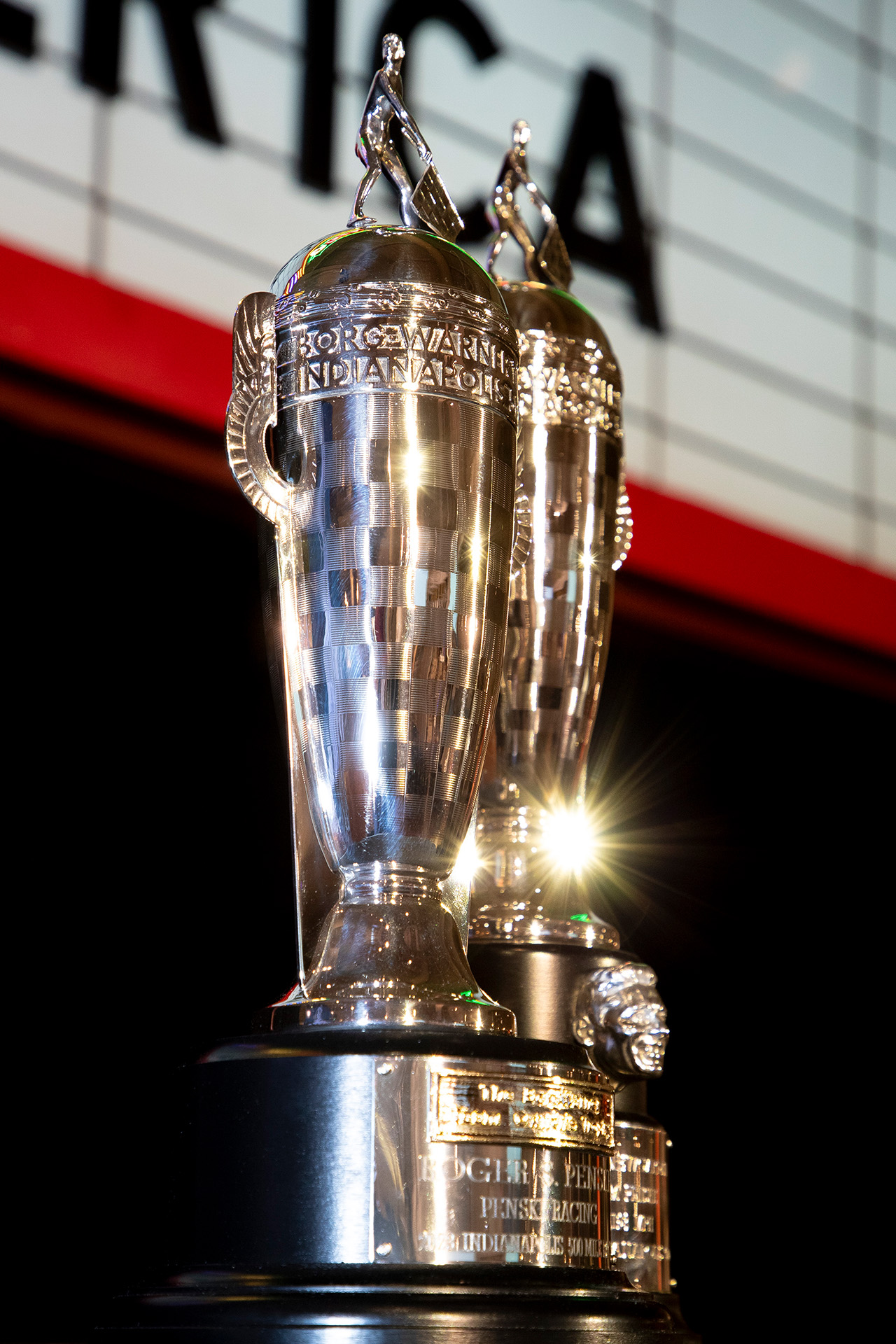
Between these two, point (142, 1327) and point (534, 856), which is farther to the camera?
point (534, 856)

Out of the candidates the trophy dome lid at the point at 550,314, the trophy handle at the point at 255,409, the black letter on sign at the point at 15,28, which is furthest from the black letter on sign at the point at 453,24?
the trophy handle at the point at 255,409

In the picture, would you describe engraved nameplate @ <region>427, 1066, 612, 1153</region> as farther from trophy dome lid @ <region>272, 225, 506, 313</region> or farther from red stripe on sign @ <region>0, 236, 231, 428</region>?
red stripe on sign @ <region>0, 236, 231, 428</region>

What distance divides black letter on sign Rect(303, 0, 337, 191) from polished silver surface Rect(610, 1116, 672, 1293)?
6.40ft

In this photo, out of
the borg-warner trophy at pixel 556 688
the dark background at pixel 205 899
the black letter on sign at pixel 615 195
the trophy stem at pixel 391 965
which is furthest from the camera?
the black letter on sign at pixel 615 195

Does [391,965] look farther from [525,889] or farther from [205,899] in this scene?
[205,899]

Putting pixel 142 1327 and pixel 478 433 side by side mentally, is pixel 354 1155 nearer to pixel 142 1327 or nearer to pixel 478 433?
pixel 142 1327

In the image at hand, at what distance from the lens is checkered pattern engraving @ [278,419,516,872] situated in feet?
2.82

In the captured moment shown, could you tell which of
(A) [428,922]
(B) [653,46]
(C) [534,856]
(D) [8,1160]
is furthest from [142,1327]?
(B) [653,46]

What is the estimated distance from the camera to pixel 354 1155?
0.78 metres

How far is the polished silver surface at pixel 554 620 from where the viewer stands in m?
1.17

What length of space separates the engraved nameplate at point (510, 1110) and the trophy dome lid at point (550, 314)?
0.59 meters

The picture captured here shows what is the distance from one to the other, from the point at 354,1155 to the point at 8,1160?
1.28 metres

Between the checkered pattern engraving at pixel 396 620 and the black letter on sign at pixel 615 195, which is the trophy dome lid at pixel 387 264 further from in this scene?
the black letter on sign at pixel 615 195

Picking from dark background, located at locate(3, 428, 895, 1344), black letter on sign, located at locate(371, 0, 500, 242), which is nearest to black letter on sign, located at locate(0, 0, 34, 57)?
dark background, located at locate(3, 428, 895, 1344)
